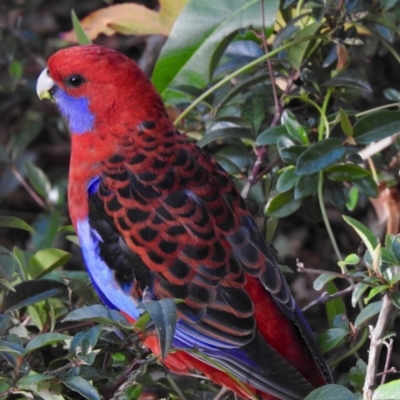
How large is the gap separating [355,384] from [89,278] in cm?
76

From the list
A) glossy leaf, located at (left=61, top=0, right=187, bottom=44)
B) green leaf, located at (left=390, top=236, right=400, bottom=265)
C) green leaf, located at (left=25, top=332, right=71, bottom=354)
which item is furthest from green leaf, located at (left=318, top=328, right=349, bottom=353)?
glossy leaf, located at (left=61, top=0, right=187, bottom=44)

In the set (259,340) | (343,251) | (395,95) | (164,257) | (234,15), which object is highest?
(234,15)

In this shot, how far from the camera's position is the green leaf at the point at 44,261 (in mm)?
2012

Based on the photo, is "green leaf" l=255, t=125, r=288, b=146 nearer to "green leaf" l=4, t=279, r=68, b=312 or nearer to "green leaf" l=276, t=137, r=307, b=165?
"green leaf" l=276, t=137, r=307, b=165

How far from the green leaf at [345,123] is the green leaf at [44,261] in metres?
0.73

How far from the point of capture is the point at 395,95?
2236mm

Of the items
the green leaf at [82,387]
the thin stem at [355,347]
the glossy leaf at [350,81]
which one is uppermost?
the glossy leaf at [350,81]

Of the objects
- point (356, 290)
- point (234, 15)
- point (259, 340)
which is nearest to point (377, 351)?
point (356, 290)

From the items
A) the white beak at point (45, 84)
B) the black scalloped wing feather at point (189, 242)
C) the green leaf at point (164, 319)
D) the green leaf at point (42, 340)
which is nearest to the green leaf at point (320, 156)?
the black scalloped wing feather at point (189, 242)

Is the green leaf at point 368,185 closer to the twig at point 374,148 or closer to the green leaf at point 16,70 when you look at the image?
the twig at point 374,148

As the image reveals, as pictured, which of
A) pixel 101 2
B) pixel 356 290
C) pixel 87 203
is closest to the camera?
pixel 356 290

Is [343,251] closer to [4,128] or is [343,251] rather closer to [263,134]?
[263,134]

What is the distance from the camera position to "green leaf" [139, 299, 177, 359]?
1.38 metres

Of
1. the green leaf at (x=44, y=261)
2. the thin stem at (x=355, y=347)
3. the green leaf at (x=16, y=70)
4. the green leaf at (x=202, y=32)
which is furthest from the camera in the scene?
the green leaf at (x=16, y=70)
